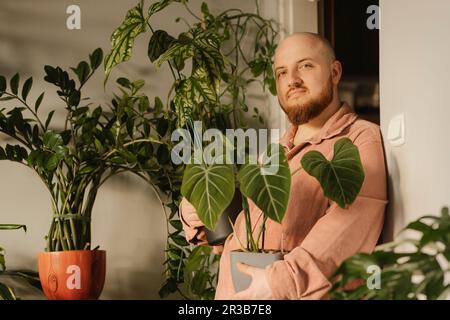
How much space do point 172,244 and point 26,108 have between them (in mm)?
739

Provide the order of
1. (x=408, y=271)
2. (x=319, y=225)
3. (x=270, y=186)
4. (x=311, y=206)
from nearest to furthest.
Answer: (x=408, y=271) < (x=270, y=186) < (x=319, y=225) < (x=311, y=206)

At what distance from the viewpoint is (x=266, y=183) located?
176 cm

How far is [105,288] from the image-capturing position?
123 inches

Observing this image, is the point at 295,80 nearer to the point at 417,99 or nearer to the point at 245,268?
the point at 417,99

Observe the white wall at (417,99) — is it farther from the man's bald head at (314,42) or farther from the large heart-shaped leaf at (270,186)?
the large heart-shaped leaf at (270,186)

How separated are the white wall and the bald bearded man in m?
0.07

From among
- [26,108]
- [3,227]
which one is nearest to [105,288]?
[3,227]

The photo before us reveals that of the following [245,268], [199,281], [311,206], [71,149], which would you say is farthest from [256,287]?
[71,149]

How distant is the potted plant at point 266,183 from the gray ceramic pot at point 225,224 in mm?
262

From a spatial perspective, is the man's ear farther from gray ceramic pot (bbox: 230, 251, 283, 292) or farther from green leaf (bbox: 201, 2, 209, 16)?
green leaf (bbox: 201, 2, 209, 16)

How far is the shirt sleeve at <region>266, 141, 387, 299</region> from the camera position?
5.81 ft

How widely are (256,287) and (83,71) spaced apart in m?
1.43

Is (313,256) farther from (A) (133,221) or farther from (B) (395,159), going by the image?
(A) (133,221)

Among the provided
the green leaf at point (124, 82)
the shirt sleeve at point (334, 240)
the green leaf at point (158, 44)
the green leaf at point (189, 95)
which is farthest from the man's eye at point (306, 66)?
the green leaf at point (124, 82)
